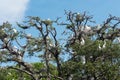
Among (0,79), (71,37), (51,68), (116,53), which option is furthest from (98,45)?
(0,79)

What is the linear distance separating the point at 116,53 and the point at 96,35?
6468mm

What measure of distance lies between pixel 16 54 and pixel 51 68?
154 inches

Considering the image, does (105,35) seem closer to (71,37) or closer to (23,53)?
(71,37)

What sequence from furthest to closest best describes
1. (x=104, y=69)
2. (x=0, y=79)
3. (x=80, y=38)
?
(x=0, y=79) → (x=80, y=38) → (x=104, y=69)

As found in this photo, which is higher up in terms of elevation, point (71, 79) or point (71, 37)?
point (71, 37)

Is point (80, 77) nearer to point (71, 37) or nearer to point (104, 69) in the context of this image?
point (104, 69)

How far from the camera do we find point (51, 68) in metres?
53.4

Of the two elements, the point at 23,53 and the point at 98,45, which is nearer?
the point at 98,45

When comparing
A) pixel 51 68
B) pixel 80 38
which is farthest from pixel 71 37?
pixel 51 68

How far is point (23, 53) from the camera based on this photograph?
5222 centimetres

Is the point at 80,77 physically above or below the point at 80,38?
below

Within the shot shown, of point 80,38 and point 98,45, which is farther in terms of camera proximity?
point 80,38

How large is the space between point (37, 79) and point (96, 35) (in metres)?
7.28

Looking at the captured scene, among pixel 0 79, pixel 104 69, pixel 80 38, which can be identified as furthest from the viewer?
pixel 0 79
